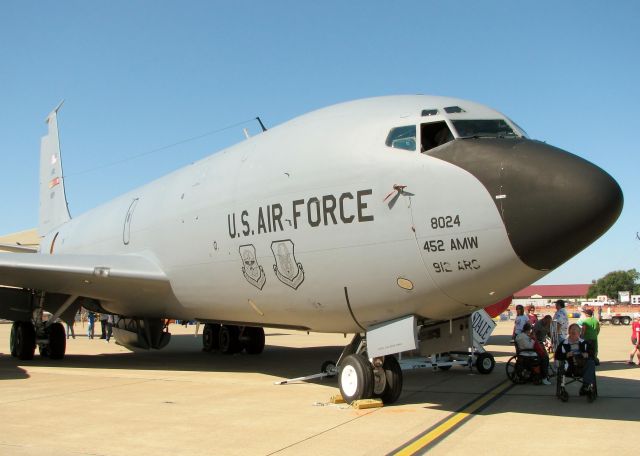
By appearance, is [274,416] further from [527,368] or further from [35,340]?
[35,340]

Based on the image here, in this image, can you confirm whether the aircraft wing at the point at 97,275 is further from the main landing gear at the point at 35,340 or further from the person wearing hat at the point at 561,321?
the person wearing hat at the point at 561,321

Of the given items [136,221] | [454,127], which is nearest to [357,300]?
[454,127]

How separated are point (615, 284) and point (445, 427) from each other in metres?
152

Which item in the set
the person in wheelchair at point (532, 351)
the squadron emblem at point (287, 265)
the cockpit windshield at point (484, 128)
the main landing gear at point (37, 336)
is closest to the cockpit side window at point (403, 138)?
the cockpit windshield at point (484, 128)

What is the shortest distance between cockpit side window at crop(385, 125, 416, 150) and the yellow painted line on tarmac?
11.7 feet

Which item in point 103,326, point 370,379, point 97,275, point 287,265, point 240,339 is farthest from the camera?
point 103,326

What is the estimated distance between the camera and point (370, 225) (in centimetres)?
861

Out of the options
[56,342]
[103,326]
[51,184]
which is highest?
[51,184]

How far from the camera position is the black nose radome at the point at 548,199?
7.05 meters

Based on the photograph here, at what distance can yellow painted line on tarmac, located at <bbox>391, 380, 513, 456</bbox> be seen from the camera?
6547 millimetres

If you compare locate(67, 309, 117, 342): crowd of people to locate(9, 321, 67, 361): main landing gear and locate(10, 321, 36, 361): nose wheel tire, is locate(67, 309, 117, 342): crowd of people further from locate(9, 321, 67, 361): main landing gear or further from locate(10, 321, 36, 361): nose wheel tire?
locate(10, 321, 36, 361): nose wheel tire

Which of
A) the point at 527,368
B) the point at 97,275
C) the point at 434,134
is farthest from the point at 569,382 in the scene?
the point at 97,275

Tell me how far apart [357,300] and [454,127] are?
2714mm

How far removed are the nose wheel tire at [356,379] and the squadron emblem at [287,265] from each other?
1448 millimetres
